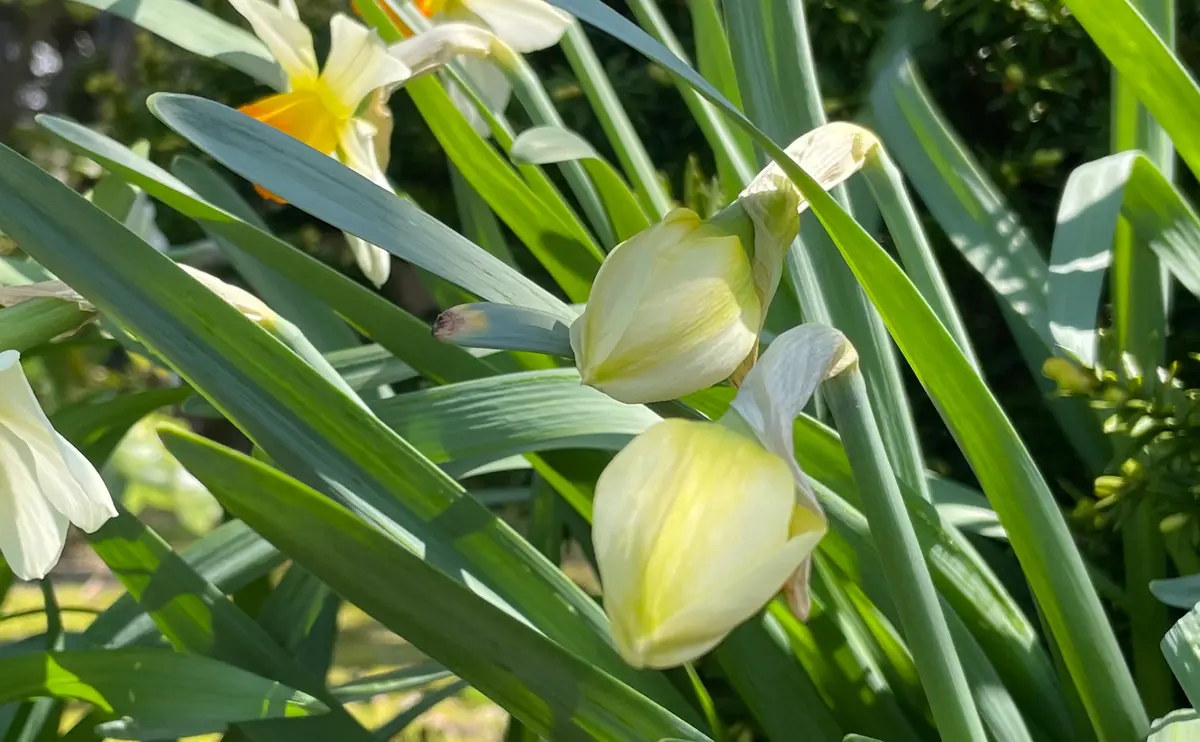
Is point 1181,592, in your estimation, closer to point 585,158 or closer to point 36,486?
point 585,158

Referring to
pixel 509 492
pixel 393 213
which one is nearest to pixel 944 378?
pixel 393 213

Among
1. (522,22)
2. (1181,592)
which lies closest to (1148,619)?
(1181,592)

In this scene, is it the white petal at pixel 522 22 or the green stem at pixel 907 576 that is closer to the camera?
the green stem at pixel 907 576

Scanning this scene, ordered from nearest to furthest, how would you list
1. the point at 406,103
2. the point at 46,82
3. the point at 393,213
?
1. the point at 393,213
2. the point at 406,103
3. the point at 46,82

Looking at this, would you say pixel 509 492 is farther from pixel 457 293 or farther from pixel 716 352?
pixel 716 352

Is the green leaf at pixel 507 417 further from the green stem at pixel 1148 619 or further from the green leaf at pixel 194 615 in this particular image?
the green stem at pixel 1148 619

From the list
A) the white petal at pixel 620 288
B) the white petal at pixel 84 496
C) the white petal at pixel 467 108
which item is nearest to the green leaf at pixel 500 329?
the white petal at pixel 620 288

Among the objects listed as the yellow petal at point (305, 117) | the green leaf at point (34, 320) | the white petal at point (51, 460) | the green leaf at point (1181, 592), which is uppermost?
the yellow petal at point (305, 117)
